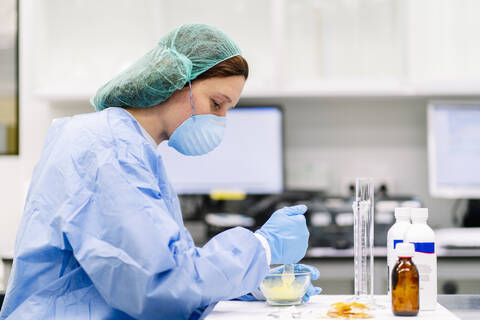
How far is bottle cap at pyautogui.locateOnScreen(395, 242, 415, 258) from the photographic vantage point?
109cm

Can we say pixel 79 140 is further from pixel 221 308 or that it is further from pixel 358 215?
pixel 358 215

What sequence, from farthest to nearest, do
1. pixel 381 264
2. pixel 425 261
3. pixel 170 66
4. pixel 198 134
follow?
pixel 381 264, pixel 198 134, pixel 170 66, pixel 425 261

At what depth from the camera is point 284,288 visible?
1.24m

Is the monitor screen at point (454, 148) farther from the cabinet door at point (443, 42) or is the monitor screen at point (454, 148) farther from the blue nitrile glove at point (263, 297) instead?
the blue nitrile glove at point (263, 297)

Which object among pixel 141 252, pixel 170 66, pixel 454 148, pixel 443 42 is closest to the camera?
pixel 141 252

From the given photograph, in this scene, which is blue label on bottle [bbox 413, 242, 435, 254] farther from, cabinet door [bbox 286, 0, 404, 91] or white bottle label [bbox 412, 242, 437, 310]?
cabinet door [bbox 286, 0, 404, 91]

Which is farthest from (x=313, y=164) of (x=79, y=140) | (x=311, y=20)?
(x=79, y=140)

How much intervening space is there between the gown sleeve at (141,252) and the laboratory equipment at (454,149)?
1.89 meters

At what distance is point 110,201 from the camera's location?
1.05 m

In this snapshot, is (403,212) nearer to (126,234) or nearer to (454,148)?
(126,234)

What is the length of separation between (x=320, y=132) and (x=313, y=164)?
17 centimetres

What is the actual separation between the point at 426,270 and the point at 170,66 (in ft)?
2.36

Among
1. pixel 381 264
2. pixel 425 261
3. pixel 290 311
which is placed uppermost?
pixel 425 261

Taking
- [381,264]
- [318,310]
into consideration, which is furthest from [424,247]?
[381,264]
